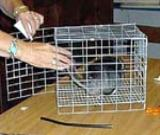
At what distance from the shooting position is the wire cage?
1.28 m

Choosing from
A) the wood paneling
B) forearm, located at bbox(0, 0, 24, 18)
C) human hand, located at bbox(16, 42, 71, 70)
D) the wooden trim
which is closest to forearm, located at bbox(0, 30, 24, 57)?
human hand, located at bbox(16, 42, 71, 70)

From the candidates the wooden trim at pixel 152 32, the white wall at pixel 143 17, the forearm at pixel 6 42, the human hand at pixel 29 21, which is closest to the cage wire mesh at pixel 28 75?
the human hand at pixel 29 21

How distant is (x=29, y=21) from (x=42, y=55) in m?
0.26

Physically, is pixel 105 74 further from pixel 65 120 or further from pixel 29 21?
pixel 29 21

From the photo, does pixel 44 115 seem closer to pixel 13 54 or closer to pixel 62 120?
pixel 62 120

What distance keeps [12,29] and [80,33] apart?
36.8 inches

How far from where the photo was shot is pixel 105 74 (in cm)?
130

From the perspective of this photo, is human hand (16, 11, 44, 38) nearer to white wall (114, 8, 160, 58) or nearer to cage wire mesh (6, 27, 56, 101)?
cage wire mesh (6, 27, 56, 101)

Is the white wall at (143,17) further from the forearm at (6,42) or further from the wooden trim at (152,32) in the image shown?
the forearm at (6,42)

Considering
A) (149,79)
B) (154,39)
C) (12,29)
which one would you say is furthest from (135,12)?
(149,79)

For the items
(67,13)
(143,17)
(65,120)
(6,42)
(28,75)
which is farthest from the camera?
(143,17)

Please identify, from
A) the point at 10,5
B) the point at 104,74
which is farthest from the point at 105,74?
the point at 10,5

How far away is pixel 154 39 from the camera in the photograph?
2746 mm

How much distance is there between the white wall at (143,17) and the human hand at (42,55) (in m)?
2.20
